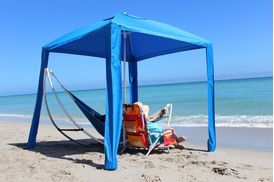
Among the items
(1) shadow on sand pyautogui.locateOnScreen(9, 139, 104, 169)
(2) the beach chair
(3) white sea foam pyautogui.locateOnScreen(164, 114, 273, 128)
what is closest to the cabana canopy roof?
(2) the beach chair

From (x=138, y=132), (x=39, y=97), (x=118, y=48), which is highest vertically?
(x=118, y=48)

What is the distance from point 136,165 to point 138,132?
90 centimetres

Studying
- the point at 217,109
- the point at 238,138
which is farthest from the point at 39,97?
the point at 217,109

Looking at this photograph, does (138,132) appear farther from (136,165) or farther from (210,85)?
(210,85)

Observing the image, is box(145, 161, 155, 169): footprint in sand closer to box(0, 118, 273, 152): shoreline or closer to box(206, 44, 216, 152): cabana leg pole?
box(206, 44, 216, 152): cabana leg pole

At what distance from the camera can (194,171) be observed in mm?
4242

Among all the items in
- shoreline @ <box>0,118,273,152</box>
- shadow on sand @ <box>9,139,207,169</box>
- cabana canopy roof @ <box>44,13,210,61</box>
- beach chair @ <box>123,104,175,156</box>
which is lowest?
shoreline @ <box>0,118,273,152</box>

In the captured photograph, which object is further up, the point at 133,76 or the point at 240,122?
the point at 133,76

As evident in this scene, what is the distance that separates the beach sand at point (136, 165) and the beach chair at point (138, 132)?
0.51 ft

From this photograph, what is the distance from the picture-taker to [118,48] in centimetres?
450

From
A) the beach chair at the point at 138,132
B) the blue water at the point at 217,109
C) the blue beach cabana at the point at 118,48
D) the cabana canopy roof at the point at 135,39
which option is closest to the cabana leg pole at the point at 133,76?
the blue beach cabana at the point at 118,48

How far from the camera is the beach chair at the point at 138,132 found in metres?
5.36

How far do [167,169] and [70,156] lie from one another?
1.60 meters

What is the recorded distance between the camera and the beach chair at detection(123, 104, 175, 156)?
211 inches
